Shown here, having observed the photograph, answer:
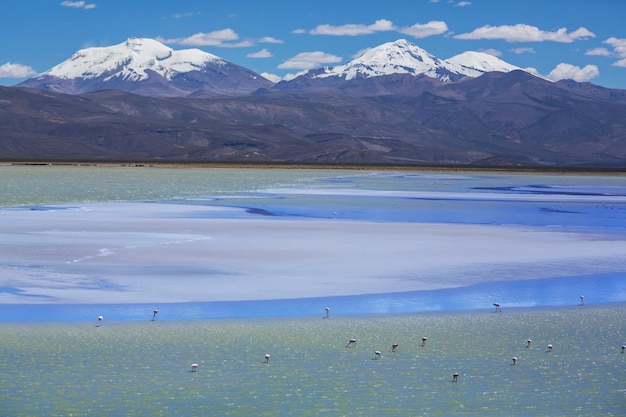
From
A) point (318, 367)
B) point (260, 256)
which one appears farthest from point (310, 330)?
point (260, 256)

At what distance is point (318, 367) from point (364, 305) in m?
6.10

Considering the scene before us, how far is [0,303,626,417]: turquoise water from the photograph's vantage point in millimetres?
14375

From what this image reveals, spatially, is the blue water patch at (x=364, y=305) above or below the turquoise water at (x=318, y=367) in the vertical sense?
above

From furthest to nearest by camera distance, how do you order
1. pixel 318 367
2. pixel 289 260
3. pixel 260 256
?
1. pixel 260 256
2. pixel 289 260
3. pixel 318 367

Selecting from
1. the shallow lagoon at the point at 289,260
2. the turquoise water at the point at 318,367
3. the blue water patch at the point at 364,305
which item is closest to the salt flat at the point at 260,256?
the shallow lagoon at the point at 289,260

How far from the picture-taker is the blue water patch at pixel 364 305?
68.1 feet

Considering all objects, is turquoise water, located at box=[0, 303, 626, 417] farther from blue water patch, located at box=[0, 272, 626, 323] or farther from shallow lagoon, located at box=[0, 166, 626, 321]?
shallow lagoon, located at box=[0, 166, 626, 321]

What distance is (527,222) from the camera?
154ft

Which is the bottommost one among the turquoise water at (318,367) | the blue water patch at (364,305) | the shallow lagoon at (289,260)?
the turquoise water at (318,367)

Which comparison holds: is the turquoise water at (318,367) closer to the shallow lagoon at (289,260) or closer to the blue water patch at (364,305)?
the blue water patch at (364,305)

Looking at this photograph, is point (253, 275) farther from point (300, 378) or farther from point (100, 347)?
point (300, 378)

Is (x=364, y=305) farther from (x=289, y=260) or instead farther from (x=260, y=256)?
(x=260, y=256)

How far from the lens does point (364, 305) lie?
889 inches

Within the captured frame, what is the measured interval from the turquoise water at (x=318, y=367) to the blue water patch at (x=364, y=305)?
0.85m
